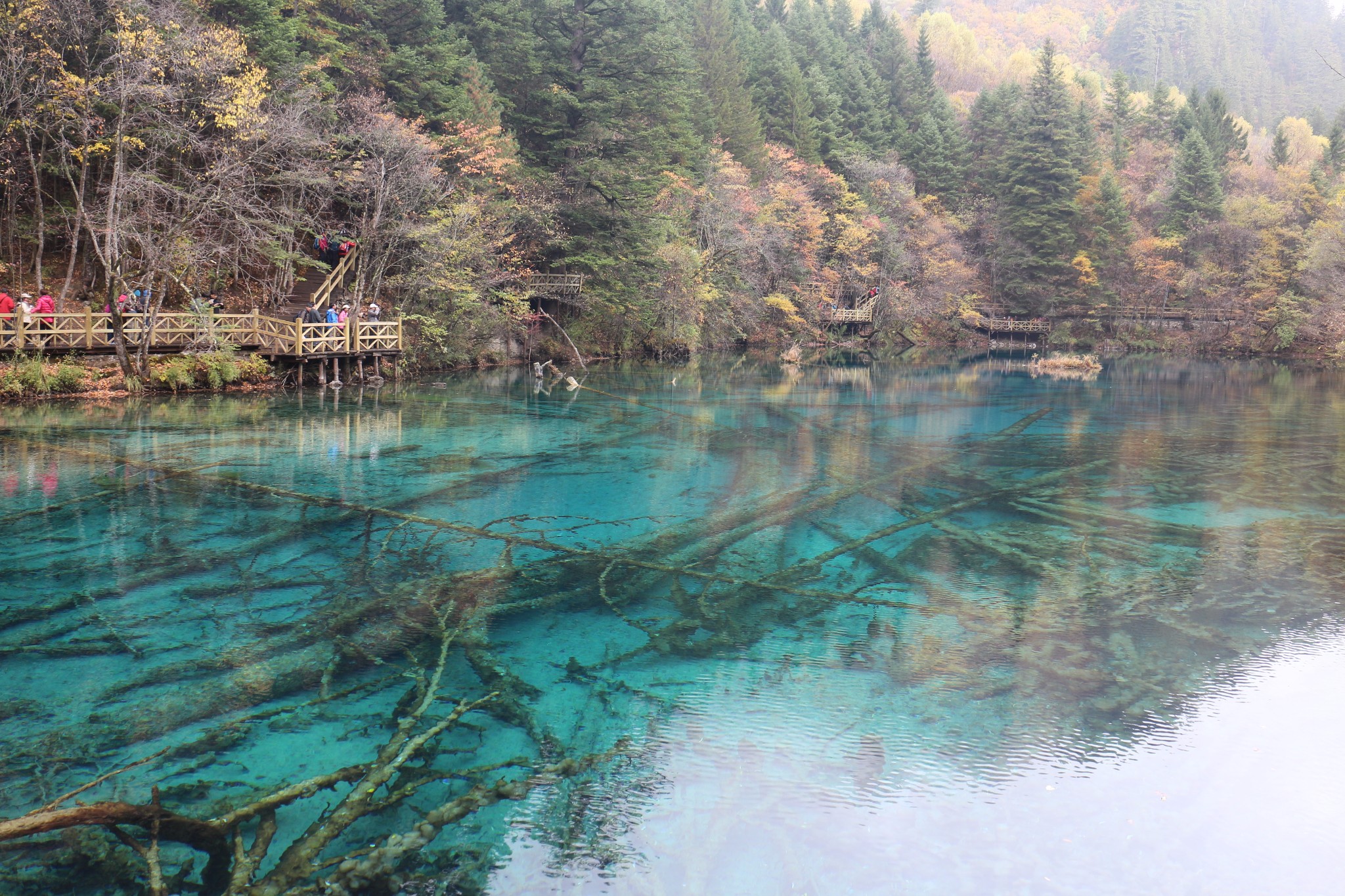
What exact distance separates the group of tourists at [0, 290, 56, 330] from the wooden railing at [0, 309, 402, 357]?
0.02 metres

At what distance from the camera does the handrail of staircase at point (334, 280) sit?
28.9 meters

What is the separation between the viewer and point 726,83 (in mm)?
55438

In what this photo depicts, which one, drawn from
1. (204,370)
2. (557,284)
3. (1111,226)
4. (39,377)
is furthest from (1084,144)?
(39,377)

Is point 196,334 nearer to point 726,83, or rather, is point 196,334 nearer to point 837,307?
point 837,307

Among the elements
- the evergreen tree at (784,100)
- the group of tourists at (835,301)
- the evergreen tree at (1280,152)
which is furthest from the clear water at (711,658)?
the evergreen tree at (1280,152)

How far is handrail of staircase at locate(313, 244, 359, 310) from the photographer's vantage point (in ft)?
94.7

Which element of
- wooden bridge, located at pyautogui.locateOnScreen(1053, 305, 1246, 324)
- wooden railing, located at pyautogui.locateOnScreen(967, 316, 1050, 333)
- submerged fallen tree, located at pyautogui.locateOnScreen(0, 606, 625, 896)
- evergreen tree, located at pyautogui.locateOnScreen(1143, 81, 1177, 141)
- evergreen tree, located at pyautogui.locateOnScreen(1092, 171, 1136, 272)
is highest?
evergreen tree, located at pyautogui.locateOnScreen(1143, 81, 1177, 141)

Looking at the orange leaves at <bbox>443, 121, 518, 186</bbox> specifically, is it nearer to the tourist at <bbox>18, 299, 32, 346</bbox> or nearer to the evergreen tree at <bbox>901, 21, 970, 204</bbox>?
the tourist at <bbox>18, 299, 32, 346</bbox>

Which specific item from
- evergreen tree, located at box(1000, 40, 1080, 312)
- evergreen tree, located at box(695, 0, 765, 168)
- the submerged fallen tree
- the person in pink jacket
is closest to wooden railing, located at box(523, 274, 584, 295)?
the person in pink jacket

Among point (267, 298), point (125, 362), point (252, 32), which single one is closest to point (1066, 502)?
point (125, 362)

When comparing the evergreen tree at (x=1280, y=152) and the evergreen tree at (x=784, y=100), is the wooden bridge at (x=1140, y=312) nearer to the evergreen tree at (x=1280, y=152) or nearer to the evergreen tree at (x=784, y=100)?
the evergreen tree at (x=1280, y=152)

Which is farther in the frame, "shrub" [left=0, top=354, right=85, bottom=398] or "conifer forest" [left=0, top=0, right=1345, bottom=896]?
"shrub" [left=0, top=354, right=85, bottom=398]

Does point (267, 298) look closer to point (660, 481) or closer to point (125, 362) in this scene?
point (125, 362)

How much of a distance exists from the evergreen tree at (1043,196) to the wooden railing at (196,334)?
46.4m
